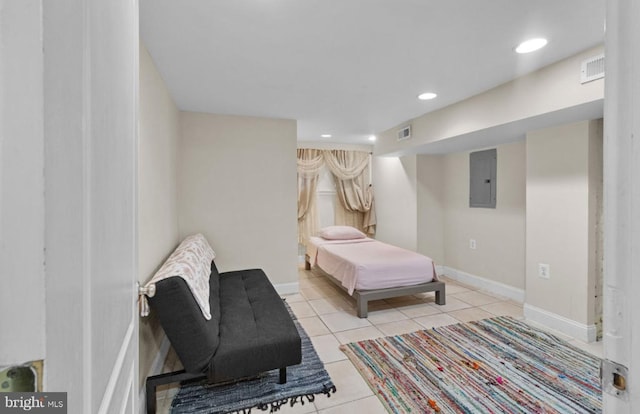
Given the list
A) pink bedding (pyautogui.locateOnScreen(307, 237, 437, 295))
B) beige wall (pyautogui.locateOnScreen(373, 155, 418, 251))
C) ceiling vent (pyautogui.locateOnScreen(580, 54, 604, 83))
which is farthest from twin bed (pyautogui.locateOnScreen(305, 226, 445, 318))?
ceiling vent (pyautogui.locateOnScreen(580, 54, 604, 83))

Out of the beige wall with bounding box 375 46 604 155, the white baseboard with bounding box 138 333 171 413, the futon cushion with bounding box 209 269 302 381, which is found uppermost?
the beige wall with bounding box 375 46 604 155

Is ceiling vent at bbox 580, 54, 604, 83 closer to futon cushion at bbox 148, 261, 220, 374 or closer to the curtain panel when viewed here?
futon cushion at bbox 148, 261, 220, 374

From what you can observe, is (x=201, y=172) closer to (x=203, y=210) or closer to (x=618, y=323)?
(x=203, y=210)

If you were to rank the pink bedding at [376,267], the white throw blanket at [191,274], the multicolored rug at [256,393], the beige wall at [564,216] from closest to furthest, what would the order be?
1. the white throw blanket at [191,274]
2. the multicolored rug at [256,393]
3. the beige wall at [564,216]
4. the pink bedding at [376,267]

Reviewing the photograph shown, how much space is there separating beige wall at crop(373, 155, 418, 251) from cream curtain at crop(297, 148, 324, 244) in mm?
1194

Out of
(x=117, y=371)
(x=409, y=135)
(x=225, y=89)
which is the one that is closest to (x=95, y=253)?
(x=117, y=371)

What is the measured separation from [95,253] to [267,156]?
338cm

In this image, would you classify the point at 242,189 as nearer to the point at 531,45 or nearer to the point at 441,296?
the point at 441,296

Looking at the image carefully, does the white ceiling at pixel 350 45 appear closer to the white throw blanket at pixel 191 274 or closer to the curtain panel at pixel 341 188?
the white throw blanket at pixel 191 274

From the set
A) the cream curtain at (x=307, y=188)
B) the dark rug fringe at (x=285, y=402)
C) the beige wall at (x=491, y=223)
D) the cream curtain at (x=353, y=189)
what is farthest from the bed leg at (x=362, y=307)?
the cream curtain at (x=353, y=189)

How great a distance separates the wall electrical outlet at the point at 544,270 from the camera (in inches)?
111

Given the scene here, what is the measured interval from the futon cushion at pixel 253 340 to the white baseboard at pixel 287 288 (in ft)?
4.48

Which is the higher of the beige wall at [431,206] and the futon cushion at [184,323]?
the beige wall at [431,206]

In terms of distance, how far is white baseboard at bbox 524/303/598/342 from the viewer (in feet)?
8.29
